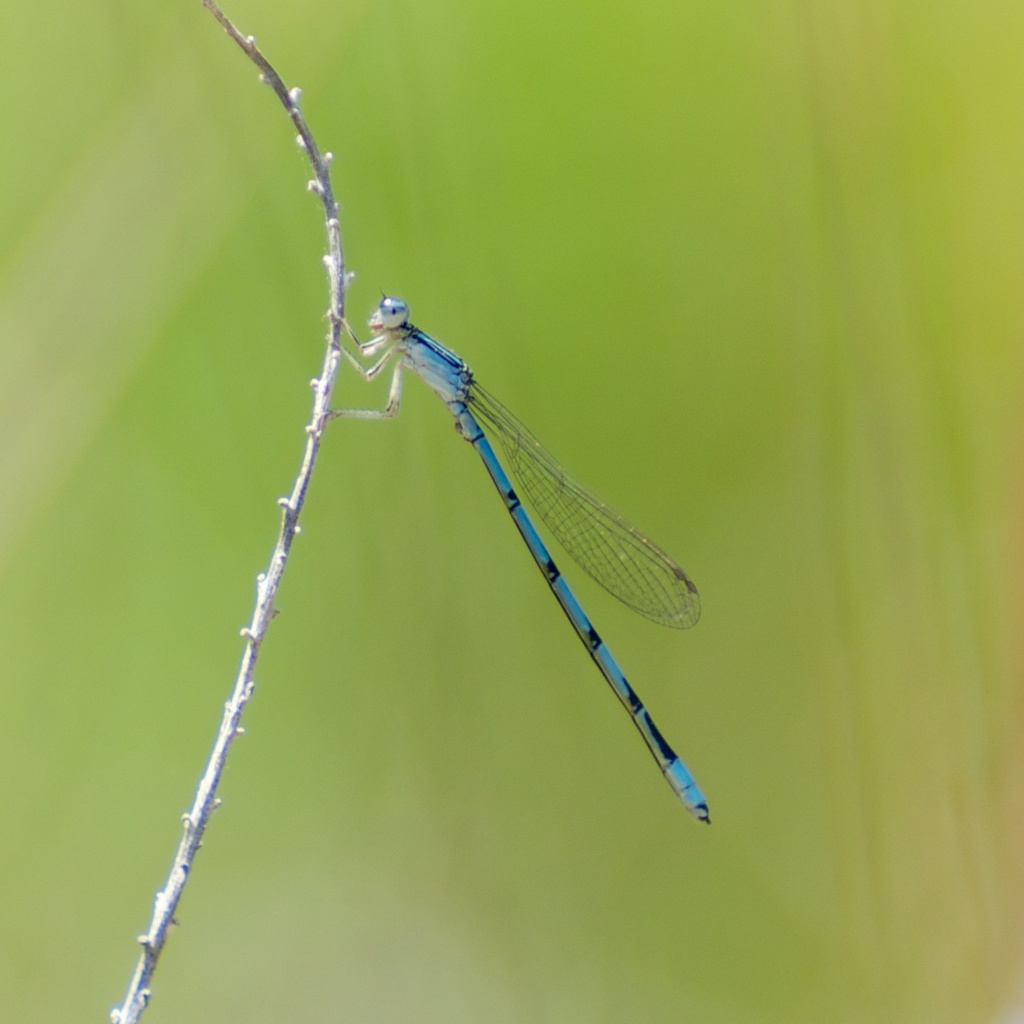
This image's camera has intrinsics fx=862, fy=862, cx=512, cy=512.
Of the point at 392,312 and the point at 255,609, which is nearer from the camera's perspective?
the point at 255,609

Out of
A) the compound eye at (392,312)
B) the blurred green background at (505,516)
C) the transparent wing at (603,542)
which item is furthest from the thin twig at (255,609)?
the transparent wing at (603,542)

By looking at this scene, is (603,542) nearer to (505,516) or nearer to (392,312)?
(505,516)

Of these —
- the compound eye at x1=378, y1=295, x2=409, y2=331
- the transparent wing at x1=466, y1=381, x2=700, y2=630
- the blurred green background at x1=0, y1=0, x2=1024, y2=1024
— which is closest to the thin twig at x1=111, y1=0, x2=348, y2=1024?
the compound eye at x1=378, y1=295, x2=409, y2=331

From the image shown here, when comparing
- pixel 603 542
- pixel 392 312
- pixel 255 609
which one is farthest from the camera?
pixel 603 542

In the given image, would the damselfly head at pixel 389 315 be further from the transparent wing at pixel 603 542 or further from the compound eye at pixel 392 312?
the transparent wing at pixel 603 542

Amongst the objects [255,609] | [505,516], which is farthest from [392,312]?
[255,609]

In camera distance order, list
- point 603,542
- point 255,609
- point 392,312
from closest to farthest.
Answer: point 255,609
point 392,312
point 603,542

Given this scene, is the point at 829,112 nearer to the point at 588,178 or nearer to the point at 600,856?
the point at 588,178

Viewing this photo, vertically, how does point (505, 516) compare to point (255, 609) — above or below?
above
